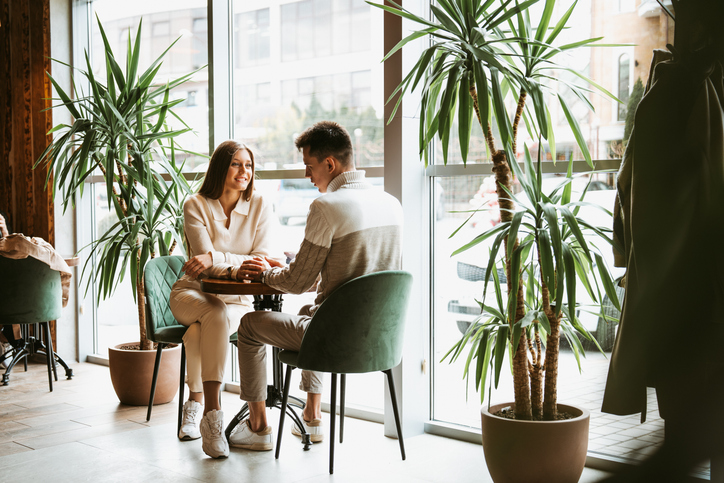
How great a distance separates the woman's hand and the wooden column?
269 cm

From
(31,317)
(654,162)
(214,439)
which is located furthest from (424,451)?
(31,317)

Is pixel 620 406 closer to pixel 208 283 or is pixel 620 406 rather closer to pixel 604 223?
pixel 604 223

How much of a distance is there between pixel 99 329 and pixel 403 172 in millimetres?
3387

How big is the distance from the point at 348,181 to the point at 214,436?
131 centimetres

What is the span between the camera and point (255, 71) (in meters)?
4.32

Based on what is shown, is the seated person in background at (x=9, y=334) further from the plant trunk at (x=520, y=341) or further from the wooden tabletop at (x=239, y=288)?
the plant trunk at (x=520, y=341)

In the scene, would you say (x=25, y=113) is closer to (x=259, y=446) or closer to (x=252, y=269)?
(x=252, y=269)

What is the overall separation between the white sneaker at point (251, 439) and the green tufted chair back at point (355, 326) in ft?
1.98

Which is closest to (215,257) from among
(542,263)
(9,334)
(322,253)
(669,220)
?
(322,253)

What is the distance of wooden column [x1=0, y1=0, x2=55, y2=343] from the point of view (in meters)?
5.30

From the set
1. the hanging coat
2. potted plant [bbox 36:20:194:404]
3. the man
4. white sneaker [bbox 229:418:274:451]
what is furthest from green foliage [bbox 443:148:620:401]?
potted plant [bbox 36:20:194:404]

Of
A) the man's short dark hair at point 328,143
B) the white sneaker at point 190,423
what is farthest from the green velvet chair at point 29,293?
the man's short dark hair at point 328,143

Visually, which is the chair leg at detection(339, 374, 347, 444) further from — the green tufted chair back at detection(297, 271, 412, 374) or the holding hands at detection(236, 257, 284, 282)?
the holding hands at detection(236, 257, 284, 282)

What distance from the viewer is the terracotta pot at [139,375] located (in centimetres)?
399
